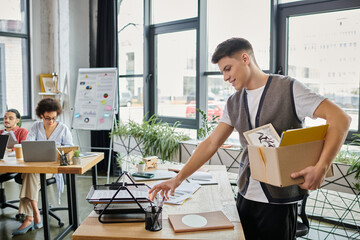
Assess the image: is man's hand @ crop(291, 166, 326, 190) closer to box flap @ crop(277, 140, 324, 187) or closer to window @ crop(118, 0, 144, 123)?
box flap @ crop(277, 140, 324, 187)

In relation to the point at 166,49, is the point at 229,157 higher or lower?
lower

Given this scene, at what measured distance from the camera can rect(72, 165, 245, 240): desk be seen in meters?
1.42

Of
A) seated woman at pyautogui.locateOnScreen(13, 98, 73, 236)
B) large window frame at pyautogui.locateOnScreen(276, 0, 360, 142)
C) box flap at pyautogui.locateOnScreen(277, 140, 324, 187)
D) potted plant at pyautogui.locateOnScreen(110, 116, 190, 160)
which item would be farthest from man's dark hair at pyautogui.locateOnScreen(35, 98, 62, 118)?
box flap at pyautogui.locateOnScreen(277, 140, 324, 187)

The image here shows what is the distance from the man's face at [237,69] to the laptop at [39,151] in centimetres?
187

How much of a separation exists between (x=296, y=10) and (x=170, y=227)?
Result: 2.99m

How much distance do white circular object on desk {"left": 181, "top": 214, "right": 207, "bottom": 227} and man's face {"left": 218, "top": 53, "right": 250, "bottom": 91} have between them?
2.14 feet

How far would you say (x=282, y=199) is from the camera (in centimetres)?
158

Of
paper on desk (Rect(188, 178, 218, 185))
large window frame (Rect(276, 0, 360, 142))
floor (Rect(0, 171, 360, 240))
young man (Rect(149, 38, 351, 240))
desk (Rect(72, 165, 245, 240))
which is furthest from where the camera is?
large window frame (Rect(276, 0, 360, 142))

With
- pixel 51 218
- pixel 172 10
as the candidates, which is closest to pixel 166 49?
pixel 172 10

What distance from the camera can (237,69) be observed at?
1654 millimetres

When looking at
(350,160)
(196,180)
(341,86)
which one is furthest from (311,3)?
(196,180)

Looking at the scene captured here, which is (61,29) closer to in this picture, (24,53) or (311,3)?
(24,53)

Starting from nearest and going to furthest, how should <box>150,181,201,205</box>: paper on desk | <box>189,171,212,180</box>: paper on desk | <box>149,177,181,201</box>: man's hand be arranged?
1. <box>149,177,181,201</box>: man's hand
2. <box>150,181,201,205</box>: paper on desk
3. <box>189,171,212,180</box>: paper on desk

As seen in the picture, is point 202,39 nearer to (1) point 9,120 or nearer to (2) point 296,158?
(1) point 9,120
